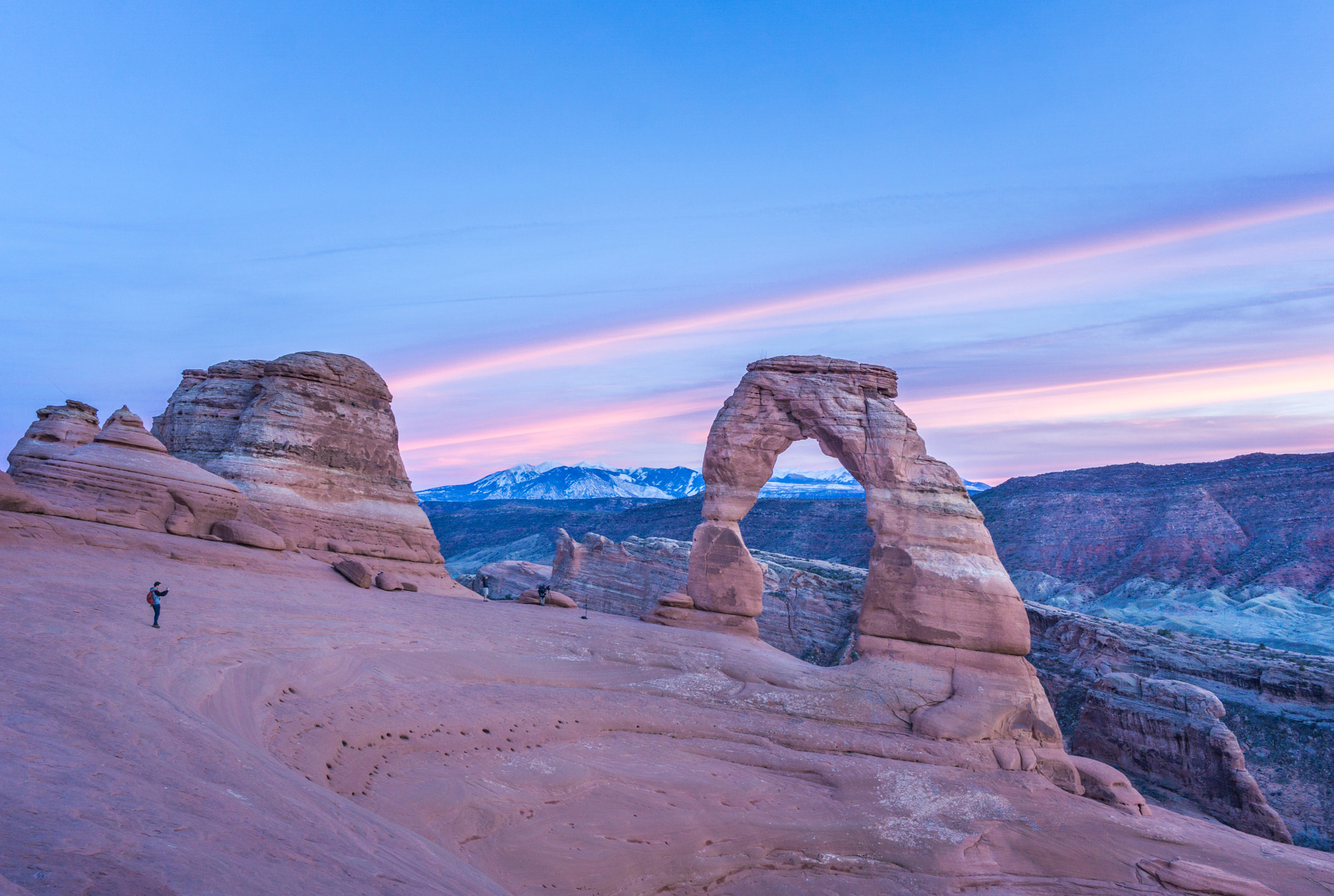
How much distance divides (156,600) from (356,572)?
309 inches

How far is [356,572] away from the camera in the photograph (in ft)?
66.3

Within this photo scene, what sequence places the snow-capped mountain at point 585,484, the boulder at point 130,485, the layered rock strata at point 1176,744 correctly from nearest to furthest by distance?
1. the boulder at point 130,485
2. the layered rock strata at point 1176,744
3. the snow-capped mountain at point 585,484

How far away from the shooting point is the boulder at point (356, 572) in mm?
20078

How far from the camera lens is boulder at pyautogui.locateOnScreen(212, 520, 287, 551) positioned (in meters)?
19.5

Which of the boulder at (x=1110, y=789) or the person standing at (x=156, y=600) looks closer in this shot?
the person standing at (x=156, y=600)

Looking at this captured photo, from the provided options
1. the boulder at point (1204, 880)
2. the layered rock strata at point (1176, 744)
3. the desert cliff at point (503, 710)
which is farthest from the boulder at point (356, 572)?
the layered rock strata at point (1176, 744)

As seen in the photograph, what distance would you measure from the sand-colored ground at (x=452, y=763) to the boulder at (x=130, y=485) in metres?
1.32

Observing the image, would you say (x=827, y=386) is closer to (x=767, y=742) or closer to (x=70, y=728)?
(x=767, y=742)

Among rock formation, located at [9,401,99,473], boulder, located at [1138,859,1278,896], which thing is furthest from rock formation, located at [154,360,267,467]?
boulder, located at [1138,859,1278,896]

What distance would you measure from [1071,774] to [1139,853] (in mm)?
2832

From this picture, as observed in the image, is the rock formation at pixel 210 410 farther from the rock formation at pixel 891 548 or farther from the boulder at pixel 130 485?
the rock formation at pixel 891 548

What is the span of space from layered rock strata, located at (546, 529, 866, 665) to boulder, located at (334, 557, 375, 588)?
731 inches

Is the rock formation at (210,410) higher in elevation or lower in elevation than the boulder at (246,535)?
higher

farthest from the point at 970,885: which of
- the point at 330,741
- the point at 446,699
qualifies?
the point at 330,741
